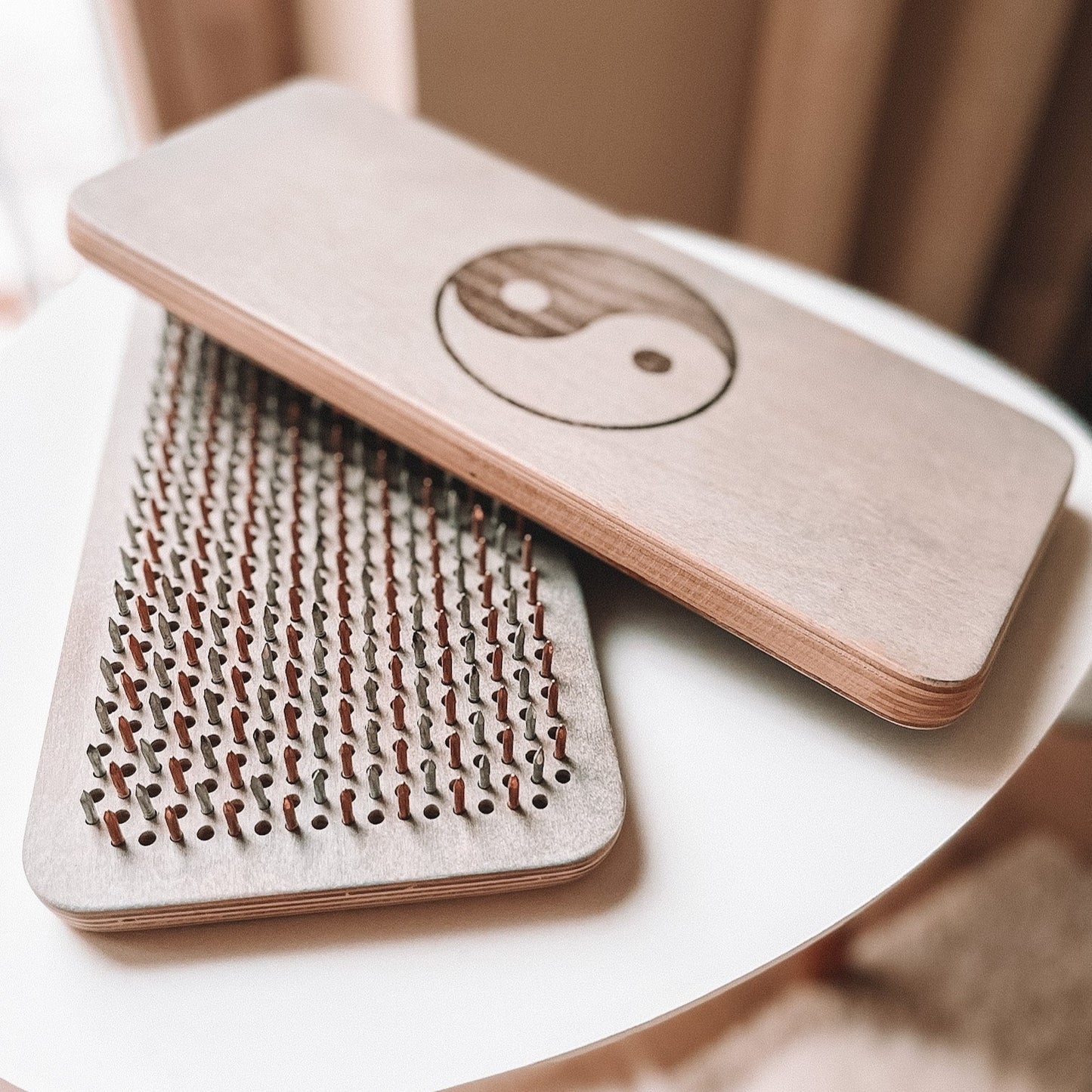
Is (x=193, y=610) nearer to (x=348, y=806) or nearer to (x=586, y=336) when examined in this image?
(x=348, y=806)

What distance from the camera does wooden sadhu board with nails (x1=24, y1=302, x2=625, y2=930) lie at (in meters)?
0.40

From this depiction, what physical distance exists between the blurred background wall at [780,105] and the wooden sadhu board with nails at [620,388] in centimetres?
33

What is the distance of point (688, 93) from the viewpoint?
114cm

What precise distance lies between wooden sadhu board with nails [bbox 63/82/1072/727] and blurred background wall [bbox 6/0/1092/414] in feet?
1.07

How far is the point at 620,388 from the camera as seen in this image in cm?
56

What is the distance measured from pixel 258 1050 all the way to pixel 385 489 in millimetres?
273

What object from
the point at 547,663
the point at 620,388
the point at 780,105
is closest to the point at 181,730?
the point at 547,663

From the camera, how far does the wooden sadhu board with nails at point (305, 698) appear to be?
0.40 meters

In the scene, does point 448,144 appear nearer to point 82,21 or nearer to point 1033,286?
point 82,21

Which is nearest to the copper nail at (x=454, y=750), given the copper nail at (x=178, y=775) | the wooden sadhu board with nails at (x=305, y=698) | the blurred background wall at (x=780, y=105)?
the wooden sadhu board with nails at (x=305, y=698)

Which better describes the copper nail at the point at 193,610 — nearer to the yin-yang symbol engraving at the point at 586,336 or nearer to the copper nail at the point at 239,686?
the copper nail at the point at 239,686

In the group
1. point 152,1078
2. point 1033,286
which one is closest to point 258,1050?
point 152,1078

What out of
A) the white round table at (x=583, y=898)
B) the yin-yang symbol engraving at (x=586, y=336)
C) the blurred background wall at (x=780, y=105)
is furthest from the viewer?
the blurred background wall at (x=780, y=105)

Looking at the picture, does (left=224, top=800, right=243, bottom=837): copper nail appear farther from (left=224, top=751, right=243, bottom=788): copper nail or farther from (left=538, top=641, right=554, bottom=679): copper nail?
(left=538, top=641, right=554, bottom=679): copper nail
